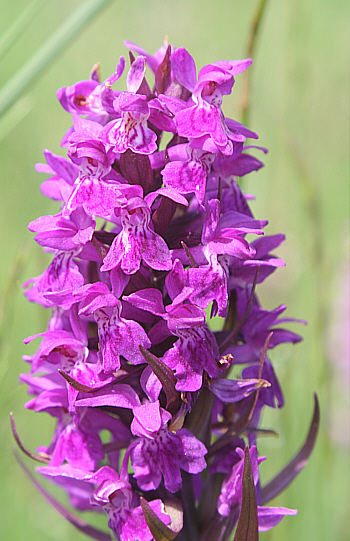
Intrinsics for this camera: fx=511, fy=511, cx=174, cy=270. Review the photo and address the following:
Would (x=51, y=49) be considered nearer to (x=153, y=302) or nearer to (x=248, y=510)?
(x=153, y=302)

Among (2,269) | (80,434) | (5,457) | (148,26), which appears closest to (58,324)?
(80,434)

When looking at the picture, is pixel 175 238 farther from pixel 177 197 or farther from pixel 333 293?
pixel 333 293

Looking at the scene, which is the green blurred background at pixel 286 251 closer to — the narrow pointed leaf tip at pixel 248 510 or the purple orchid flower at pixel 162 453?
the purple orchid flower at pixel 162 453

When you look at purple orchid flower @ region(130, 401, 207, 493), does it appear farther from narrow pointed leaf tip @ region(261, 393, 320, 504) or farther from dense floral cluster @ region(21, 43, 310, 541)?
narrow pointed leaf tip @ region(261, 393, 320, 504)

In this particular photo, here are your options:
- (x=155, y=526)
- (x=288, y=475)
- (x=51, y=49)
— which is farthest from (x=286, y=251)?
(x=155, y=526)

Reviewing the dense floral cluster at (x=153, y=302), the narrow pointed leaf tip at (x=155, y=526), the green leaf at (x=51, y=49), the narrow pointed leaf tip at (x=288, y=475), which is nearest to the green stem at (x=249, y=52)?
the dense floral cluster at (x=153, y=302)

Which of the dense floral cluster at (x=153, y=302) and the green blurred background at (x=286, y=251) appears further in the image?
the green blurred background at (x=286, y=251)
